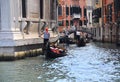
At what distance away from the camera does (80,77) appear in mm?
12445

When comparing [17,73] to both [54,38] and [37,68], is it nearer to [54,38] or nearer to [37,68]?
[37,68]

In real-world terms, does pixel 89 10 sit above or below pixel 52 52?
above

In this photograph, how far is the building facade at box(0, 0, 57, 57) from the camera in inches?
693

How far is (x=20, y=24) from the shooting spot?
1956cm

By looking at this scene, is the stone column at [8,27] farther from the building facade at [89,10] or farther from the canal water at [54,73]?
the building facade at [89,10]

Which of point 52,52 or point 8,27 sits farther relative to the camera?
point 52,52

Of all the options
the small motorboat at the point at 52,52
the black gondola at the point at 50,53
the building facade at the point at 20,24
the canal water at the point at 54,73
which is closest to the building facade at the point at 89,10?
the building facade at the point at 20,24

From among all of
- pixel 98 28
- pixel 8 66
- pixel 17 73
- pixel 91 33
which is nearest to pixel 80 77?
pixel 17 73

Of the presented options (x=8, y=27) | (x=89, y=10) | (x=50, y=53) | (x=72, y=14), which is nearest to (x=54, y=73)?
(x=8, y=27)

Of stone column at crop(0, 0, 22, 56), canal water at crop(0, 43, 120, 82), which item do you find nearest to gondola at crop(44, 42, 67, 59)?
stone column at crop(0, 0, 22, 56)

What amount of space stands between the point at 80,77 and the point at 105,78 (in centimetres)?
→ 72

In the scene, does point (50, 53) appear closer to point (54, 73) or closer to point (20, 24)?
point (20, 24)

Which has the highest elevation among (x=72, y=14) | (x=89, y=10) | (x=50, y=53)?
(x=89, y=10)

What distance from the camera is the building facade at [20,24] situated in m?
17.6
